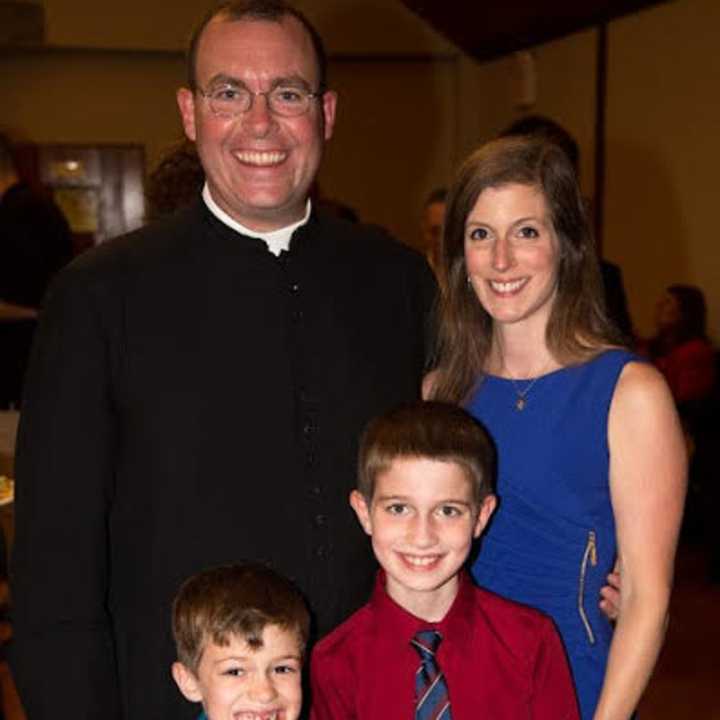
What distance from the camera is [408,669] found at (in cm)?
203

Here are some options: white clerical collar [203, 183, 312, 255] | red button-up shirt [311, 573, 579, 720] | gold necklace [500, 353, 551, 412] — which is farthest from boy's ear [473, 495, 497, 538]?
white clerical collar [203, 183, 312, 255]

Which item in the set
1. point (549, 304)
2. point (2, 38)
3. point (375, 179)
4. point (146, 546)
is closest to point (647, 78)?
point (375, 179)

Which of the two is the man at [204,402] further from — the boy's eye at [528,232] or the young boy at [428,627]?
the boy's eye at [528,232]

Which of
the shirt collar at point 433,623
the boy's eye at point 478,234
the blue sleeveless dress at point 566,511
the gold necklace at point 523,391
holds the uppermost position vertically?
the boy's eye at point 478,234

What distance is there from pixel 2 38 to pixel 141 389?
8.55 meters

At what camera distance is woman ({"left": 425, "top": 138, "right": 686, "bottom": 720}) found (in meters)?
2.04

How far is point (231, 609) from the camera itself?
1.90 meters

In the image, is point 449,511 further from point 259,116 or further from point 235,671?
point 259,116

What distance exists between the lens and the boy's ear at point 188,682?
1.94m

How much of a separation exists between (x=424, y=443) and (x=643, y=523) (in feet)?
1.27

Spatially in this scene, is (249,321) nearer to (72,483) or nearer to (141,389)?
(141,389)

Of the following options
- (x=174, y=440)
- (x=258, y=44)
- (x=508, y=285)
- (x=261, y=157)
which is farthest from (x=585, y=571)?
(x=258, y=44)

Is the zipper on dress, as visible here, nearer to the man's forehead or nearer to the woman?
the woman

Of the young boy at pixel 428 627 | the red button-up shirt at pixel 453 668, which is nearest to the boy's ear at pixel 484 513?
the young boy at pixel 428 627
